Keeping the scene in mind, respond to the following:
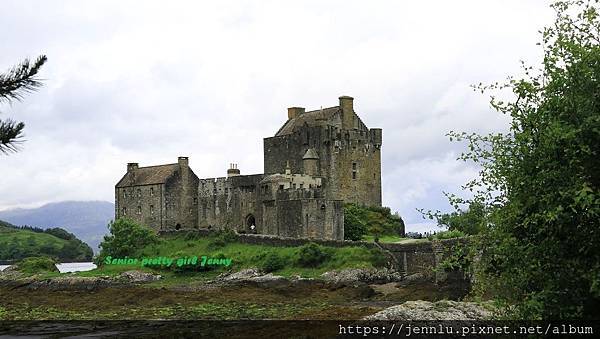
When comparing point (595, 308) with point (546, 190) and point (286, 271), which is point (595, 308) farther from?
point (286, 271)

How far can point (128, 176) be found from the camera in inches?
3236

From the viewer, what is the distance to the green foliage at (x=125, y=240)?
70312 millimetres

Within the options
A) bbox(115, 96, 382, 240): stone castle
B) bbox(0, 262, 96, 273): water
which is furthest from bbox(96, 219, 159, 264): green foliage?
bbox(115, 96, 382, 240): stone castle

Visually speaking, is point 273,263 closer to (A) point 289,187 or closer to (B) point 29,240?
(A) point 289,187

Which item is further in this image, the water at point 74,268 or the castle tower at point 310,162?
the water at point 74,268

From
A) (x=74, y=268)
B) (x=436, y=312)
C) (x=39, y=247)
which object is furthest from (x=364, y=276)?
(x=39, y=247)

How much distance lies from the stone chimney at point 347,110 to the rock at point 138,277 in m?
20.4

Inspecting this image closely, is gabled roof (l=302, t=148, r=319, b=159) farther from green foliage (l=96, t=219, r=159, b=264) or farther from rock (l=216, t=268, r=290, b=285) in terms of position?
green foliage (l=96, t=219, r=159, b=264)

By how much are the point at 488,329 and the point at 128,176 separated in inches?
2425

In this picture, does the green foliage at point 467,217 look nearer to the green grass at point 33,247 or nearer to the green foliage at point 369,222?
the green foliage at point 369,222

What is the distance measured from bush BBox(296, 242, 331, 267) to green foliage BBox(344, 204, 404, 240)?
22.5ft

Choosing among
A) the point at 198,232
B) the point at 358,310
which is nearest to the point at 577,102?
the point at 358,310

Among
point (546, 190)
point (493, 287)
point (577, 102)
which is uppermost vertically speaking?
point (577, 102)

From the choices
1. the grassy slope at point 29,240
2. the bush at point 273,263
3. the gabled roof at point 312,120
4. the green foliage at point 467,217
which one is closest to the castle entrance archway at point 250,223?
the gabled roof at point 312,120
